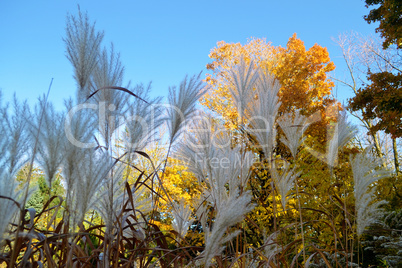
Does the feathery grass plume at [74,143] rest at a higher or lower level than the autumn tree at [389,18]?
lower

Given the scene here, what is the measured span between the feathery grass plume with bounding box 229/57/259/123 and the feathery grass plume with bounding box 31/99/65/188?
1006 millimetres

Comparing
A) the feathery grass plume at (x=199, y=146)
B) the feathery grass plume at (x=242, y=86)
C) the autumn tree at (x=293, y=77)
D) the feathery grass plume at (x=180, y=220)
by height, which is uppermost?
the autumn tree at (x=293, y=77)

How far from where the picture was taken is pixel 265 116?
70.9 inches

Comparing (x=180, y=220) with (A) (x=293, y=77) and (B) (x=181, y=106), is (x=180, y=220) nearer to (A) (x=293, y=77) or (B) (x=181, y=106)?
(B) (x=181, y=106)

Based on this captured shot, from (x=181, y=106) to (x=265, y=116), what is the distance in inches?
18.3

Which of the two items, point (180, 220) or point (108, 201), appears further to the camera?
point (180, 220)

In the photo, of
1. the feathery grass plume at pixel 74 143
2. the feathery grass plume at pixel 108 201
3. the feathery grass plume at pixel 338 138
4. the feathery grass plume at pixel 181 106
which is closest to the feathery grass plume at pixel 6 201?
the feathery grass plume at pixel 74 143

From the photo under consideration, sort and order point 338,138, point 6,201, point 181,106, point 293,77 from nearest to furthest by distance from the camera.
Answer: point 6,201 < point 181,106 < point 338,138 < point 293,77

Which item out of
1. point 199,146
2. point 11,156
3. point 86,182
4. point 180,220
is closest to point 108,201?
point 86,182

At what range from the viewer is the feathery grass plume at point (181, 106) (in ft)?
5.67

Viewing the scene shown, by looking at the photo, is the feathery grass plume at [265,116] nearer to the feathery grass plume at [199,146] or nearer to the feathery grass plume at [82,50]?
the feathery grass plume at [199,146]

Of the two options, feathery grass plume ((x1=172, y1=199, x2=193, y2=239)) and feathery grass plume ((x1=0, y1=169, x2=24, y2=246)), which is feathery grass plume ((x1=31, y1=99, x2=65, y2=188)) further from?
feathery grass plume ((x1=172, y1=199, x2=193, y2=239))

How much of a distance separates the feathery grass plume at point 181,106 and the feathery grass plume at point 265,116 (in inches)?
13.2

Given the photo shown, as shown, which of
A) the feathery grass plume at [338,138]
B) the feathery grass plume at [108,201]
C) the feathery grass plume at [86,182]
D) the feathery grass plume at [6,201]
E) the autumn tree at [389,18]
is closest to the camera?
the feathery grass plume at [6,201]
